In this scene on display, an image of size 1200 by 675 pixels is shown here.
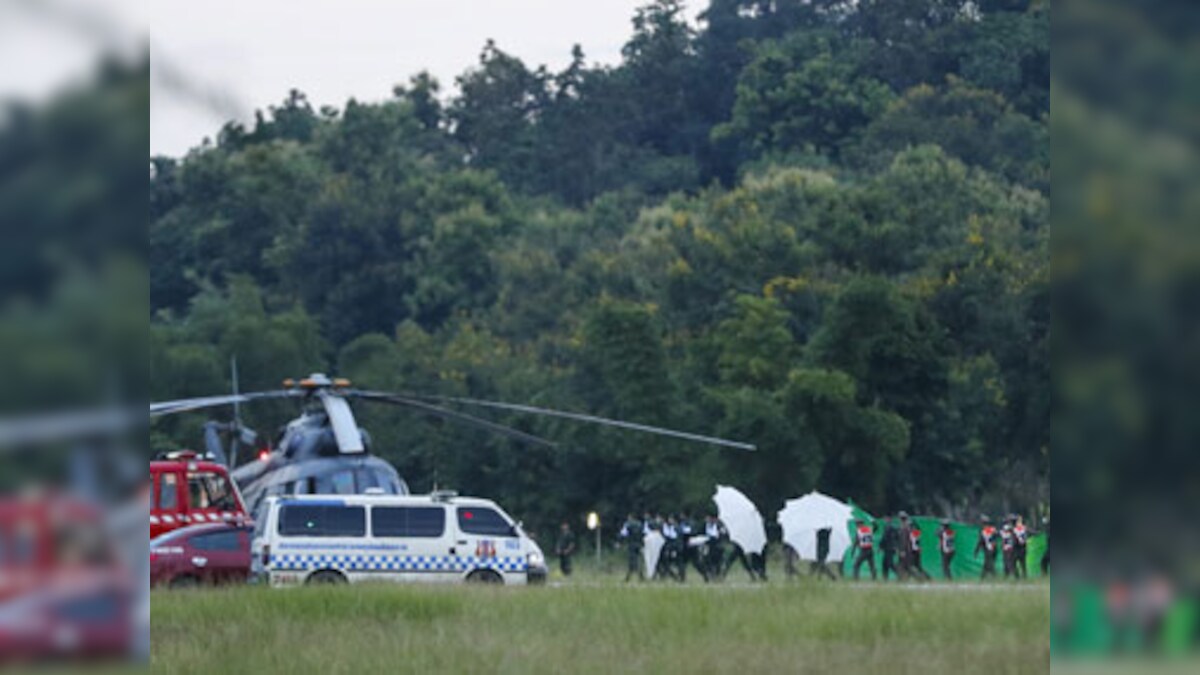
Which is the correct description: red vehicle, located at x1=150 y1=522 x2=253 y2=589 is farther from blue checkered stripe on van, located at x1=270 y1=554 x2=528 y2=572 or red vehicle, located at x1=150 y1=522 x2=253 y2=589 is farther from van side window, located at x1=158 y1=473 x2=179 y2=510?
van side window, located at x1=158 y1=473 x2=179 y2=510

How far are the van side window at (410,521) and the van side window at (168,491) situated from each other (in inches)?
123

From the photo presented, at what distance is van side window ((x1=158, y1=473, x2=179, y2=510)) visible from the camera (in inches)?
1034

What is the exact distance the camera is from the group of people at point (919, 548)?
27.5 m

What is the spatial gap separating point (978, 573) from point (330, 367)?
36.2m

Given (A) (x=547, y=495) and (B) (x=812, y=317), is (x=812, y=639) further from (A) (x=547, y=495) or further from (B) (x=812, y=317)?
(B) (x=812, y=317)

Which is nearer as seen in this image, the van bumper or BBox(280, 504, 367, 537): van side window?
BBox(280, 504, 367, 537): van side window

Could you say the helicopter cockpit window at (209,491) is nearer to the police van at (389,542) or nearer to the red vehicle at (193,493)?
the red vehicle at (193,493)

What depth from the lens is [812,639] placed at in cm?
1370

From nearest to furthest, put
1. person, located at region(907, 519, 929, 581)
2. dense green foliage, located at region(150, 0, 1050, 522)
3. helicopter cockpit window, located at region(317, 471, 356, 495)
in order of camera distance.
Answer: helicopter cockpit window, located at region(317, 471, 356, 495)
person, located at region(907, 519, 929, 581)
dense green foliage, located at region(150, 0, 1050, 522)

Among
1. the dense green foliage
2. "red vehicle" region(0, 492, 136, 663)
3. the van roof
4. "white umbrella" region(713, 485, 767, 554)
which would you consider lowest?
"white umbrella" region(713, 485, 767, 554)

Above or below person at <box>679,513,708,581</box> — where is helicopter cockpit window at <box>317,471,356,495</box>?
above

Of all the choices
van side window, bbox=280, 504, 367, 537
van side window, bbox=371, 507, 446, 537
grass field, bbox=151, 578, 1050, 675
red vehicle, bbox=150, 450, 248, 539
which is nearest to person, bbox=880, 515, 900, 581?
van side window, bbox=371, 507, 446, 537

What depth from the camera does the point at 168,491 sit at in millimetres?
26500

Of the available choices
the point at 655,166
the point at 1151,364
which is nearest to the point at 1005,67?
the point at 655,166
